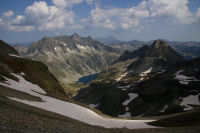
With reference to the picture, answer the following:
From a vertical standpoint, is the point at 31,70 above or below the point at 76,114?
above

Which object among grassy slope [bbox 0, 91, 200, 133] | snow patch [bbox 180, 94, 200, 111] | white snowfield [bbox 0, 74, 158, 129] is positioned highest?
grassy slope [bbox 0, 91, 200, 133]

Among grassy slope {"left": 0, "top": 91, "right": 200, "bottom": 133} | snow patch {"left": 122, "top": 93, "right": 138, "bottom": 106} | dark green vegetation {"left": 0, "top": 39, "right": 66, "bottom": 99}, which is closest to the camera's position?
grassy slope {"left": 0, "top": 91, "right": 200, "bottom": 133}

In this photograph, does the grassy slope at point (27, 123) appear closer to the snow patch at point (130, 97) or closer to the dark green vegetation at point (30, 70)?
the dark green vegetation at point (30, 70)

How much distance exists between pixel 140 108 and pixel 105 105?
3614cm

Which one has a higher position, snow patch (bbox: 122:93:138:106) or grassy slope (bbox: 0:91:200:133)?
grassy slope (bbox: 0:91:200:133)

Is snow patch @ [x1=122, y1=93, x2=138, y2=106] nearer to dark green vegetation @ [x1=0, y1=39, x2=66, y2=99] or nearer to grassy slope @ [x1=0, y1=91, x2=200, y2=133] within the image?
dark green vegetation @ [x1=0, y1=39, x2=66, y2=99]

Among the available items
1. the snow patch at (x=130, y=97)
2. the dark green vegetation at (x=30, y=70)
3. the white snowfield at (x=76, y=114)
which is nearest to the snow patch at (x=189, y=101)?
the snow patch at (x=130, y=97)

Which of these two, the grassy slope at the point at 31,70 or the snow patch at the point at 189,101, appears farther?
the snow patch at the point at 189,101

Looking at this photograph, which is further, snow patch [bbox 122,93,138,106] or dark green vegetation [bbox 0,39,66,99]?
snow patch [bbox 122,93,138,106]

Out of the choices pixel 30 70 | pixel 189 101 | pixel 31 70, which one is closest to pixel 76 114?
pixel 30 70

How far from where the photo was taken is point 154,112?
90.8 m

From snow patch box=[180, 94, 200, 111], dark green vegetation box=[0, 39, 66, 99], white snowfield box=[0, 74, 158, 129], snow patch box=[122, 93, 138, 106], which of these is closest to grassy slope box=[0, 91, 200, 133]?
white snowfield box=[0, 74, 158, 129]

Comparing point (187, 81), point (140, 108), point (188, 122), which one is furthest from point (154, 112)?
point (188, 122)

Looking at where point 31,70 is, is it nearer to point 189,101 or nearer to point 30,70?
point 30,70
